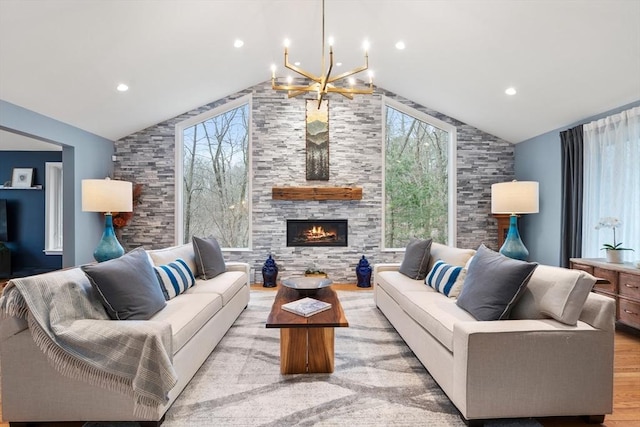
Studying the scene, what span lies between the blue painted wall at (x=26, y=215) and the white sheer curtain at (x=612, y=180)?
8259mm

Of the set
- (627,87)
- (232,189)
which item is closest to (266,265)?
(232,189)

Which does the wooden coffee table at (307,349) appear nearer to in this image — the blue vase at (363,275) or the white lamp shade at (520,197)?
the white lamp shade at (520,197)

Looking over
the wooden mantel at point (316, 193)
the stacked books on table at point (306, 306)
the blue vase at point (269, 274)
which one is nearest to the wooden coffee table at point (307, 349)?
the stacked books on table at point (306, 306)

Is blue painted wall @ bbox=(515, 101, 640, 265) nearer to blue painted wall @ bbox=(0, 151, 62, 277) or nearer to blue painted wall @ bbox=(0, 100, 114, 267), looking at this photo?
blue painted wall @ bbox=(0, 100, 114, 267)

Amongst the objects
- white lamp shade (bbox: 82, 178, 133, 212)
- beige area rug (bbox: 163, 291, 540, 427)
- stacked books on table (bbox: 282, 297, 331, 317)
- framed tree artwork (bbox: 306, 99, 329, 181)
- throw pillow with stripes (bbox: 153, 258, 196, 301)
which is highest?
framed tree artwork (bbox: 306, 99, 329, 181)

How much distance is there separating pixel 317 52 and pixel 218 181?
258 cm

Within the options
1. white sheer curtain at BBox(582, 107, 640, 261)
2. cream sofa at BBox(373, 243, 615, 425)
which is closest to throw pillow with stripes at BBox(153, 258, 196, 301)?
cream sofa at BBox(373, 243, 615, 425)

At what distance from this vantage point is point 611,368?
1868 millimetres

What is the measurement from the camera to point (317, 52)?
515 cm

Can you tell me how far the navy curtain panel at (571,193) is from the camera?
14.6ft

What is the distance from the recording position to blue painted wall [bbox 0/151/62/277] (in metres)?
6.27

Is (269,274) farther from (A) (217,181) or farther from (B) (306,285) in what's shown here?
(B) (306,285)

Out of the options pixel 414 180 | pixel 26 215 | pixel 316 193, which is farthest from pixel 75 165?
pixel 414 180

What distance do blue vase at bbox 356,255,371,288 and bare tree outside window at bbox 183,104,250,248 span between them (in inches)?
75.3
